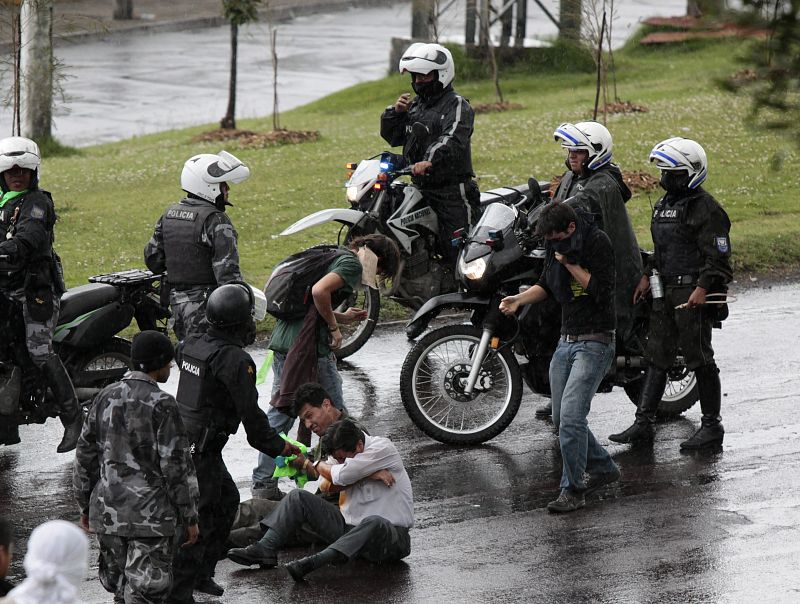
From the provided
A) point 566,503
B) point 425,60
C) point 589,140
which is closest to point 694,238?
point 589,140

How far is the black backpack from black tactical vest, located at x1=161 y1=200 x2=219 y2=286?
411mm

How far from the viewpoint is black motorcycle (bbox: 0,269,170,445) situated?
28.6ft

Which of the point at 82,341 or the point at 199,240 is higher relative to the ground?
the point at 199,240

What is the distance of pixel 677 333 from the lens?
355 inches

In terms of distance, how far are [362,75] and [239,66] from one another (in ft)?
11.2

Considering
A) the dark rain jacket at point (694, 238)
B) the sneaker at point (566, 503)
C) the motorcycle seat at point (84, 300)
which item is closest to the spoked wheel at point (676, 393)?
the dark rain jacket at point (694, 238)

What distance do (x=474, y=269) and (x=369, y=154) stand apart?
10375 millimetres

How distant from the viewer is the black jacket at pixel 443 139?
1074 cm

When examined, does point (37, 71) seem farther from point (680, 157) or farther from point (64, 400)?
point (680, 157)

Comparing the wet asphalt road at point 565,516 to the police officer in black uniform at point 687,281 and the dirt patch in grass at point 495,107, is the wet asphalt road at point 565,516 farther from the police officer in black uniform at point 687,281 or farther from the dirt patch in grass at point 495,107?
the dirt patch in grass at point 495,107

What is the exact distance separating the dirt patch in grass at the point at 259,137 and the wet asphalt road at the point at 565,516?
11.1 m

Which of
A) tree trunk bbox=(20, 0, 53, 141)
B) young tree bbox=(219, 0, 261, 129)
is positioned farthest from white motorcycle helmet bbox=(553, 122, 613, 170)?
young tree bbox=(219, 0, 261, 129)

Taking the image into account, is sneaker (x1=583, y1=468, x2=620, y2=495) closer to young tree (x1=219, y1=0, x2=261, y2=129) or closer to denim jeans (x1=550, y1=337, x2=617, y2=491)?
denim jeans (x1=550, y1=337, x2=617, y2=491)

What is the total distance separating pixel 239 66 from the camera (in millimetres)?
32969
